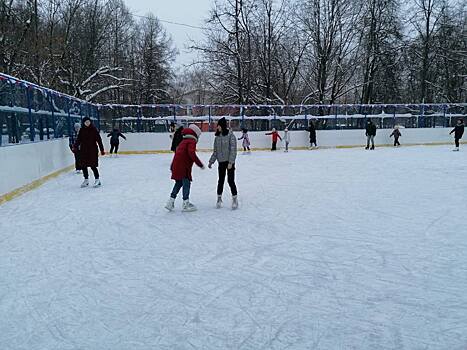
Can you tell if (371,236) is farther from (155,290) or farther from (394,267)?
(155,290)

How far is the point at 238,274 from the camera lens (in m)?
3.68

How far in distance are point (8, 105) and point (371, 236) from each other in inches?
286

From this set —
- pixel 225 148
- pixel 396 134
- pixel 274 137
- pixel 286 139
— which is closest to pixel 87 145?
pixel 225 148

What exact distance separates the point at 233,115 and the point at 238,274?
17199mm

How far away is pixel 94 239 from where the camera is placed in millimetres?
4855

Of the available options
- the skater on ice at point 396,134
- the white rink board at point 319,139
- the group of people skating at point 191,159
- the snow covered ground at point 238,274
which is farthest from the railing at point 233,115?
the group of people skating at point 191,159

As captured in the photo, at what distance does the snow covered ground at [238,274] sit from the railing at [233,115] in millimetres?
5657

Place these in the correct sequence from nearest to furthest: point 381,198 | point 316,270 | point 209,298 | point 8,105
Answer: point 209,298, point 316,270, point 381,198, point 8,105

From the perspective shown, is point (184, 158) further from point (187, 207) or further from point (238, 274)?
point (238, 274)

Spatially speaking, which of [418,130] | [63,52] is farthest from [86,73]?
[418,130]

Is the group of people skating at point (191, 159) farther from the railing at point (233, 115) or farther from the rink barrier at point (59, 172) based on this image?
the railing at point (233, 115)

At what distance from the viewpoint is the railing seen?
12.5 metres

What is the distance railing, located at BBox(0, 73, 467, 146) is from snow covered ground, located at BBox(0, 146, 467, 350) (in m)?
5.66

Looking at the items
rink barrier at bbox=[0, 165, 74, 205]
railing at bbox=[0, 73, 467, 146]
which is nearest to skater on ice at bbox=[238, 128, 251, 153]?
railing at bbox=[0, 73, 467, 146]
